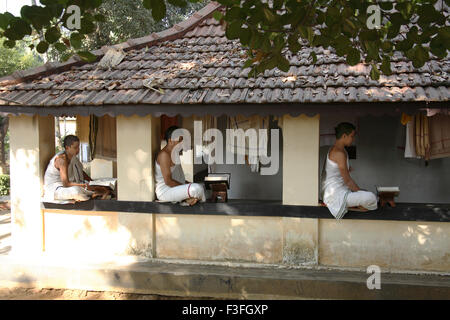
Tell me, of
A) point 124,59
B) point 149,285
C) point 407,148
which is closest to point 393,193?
point 407,148

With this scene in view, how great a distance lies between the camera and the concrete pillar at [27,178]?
21.6 feet

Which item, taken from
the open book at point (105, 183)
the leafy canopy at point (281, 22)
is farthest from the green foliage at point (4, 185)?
the leafy canopy at point (281, 22)

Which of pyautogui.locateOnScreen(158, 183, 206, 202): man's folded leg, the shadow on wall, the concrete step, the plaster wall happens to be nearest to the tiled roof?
pyautogui.locateOnScreen(158, 183, 206, 202): man's folded leg

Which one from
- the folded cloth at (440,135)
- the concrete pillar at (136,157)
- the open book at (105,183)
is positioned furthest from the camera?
the open book at (105,183)

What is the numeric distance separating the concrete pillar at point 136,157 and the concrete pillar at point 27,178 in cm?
128

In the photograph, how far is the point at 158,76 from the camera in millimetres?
6488

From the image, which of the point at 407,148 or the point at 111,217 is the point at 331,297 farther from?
the point at 111,217

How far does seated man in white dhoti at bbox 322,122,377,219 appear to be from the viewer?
228 inches

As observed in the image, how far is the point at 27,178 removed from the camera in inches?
263

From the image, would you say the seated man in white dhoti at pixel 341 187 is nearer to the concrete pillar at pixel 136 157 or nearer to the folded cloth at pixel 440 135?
the folded cloth at pixel 440 135

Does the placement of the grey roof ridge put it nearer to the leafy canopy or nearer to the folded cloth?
the leafy canopy

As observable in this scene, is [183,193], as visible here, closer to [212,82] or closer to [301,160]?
[212,82]

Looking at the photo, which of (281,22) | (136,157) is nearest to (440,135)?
(281,22)

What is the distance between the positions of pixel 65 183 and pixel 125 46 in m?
2.74
